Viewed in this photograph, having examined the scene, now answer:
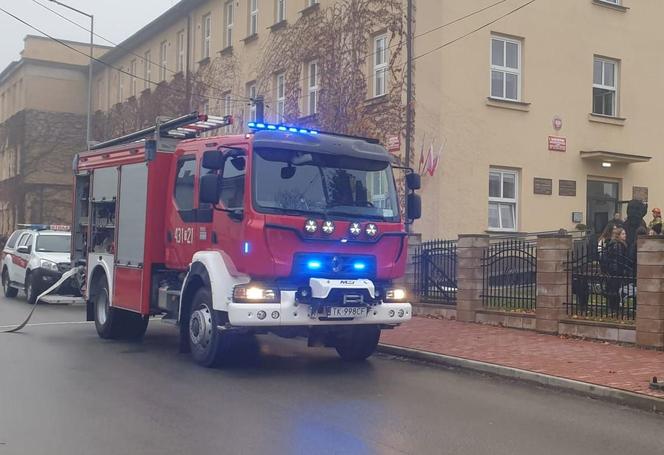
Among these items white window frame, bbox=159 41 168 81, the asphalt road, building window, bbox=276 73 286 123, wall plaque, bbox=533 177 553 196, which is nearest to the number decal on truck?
the asphalt road

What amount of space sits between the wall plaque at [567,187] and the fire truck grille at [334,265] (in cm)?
1201

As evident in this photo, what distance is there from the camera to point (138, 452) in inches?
223

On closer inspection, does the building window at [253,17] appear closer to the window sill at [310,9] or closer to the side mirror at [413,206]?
the window sill at [310,9]

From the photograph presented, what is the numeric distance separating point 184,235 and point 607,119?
1479 centimetres

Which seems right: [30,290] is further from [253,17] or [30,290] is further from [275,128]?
[253,17]

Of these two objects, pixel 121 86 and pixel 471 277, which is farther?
pixel 121 86

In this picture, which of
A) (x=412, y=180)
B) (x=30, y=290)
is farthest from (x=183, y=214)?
(x=30, y=290)

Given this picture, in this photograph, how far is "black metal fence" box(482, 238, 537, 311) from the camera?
1295 cm

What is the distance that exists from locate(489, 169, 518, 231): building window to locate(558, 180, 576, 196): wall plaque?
133 cm

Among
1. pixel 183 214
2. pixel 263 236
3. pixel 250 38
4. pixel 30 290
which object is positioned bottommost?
pixel 30 290

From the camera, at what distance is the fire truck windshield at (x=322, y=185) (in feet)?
29.2

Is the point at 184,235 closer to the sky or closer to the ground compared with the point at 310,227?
closer to the ground

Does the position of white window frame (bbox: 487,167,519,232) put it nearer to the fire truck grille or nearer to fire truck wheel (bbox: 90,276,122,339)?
fire truck wheel (bbox: 90,276,122,339)

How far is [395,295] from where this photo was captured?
9570mm
